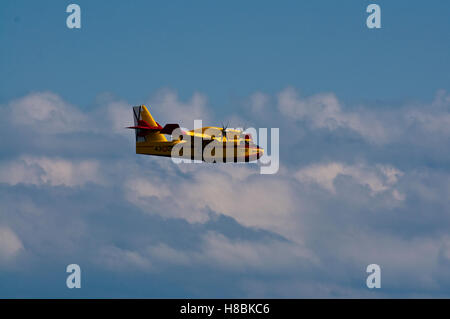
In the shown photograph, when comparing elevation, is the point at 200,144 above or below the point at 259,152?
above

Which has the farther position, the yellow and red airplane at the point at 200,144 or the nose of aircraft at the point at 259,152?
the nose of aircraft at the point at 259,152

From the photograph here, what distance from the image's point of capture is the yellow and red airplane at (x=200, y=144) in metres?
131

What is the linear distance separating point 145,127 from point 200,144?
12997 mm

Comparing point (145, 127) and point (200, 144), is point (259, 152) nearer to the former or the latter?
point (200, 144)

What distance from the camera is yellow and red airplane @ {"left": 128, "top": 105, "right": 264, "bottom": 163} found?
430ft

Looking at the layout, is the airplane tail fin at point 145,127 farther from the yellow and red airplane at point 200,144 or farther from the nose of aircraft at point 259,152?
the nose of aircraft at point 259,152

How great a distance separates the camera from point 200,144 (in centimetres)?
13150

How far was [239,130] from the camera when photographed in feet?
448

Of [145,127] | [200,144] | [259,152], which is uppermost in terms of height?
[145,127]

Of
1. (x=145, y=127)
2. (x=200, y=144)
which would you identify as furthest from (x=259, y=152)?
(x=145, y=127)

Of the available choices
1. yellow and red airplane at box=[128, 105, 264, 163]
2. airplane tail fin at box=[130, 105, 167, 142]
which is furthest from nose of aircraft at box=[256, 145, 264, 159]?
airplane tail fin at box=[130, 105, 167, 142]

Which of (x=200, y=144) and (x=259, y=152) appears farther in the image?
(x=259, y=152)

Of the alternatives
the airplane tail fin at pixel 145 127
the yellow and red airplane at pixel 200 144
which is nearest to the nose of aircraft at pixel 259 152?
the yellow and red airplane at pixel 200 144
